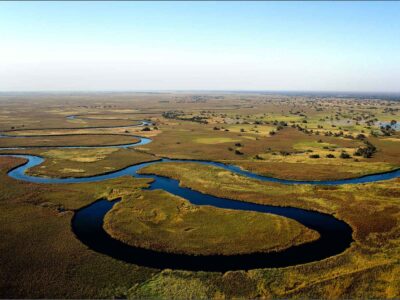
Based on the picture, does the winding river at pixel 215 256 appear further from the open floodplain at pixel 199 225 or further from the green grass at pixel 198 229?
the green grass at pixel 198 229

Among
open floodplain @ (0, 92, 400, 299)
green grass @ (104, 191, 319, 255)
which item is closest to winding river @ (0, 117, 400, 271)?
open floodplain @ (0, 92, 400, 299)

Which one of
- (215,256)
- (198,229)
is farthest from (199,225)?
(215,256)

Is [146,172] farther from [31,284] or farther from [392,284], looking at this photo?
[392,284]

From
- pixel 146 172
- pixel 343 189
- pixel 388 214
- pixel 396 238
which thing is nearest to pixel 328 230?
pixel 396 238

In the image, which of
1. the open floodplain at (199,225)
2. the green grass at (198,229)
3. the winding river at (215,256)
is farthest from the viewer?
the green grass at (198,229)

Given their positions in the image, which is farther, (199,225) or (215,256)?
(199,225)

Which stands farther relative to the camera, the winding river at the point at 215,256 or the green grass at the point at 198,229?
A: the green grass at the point at 198,229

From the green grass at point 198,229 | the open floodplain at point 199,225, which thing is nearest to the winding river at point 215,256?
the open floodplain at point 199,225

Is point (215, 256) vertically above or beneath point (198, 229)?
beneath

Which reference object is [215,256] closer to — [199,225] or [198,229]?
[198,229]

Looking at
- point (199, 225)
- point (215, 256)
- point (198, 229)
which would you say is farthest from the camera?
point (199, 225)

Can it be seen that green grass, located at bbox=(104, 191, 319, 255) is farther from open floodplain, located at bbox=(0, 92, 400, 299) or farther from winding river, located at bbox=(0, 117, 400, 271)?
winding river, located at bbox=(0, 117, 400, 271)
